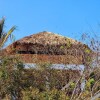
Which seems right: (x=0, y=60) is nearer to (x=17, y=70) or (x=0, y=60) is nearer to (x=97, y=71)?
(x=17, y=70)

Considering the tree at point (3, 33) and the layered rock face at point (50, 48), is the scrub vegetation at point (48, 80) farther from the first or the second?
the tree at point (3, 33)

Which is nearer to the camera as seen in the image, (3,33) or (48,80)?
(48,80)

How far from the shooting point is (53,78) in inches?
431

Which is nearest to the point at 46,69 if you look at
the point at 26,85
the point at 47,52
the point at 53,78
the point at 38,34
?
the point at 53,78

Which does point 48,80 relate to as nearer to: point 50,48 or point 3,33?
point 50,48

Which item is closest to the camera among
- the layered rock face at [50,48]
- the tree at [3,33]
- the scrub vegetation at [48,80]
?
the scrub vegetation at [48,80]

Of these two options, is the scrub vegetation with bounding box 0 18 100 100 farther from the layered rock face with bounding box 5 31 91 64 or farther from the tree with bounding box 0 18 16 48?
the tree with bounding box 0 18 16 48

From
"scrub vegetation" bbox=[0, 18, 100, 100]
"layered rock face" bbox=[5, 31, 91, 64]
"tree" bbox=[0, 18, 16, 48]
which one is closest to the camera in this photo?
"scrub vegetation" bbox=[0, 18, 100, 100]

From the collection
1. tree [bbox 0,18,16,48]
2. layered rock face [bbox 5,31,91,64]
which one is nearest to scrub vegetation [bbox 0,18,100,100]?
layered rock face [bbox 5,31,91,64]

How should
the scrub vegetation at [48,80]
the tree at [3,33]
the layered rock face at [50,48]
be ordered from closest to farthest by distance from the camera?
the scrub vegetation at [48,80], the layered rock face at [50,48], the tree at [3,33]

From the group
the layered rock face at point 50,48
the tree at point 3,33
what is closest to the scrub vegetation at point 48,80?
the layered rock face at point 50,48

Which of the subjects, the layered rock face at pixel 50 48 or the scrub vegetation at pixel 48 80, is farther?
the layered rock face at pixel 50 48

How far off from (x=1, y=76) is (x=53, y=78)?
78.0 inches

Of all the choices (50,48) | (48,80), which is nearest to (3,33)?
(50,48)
